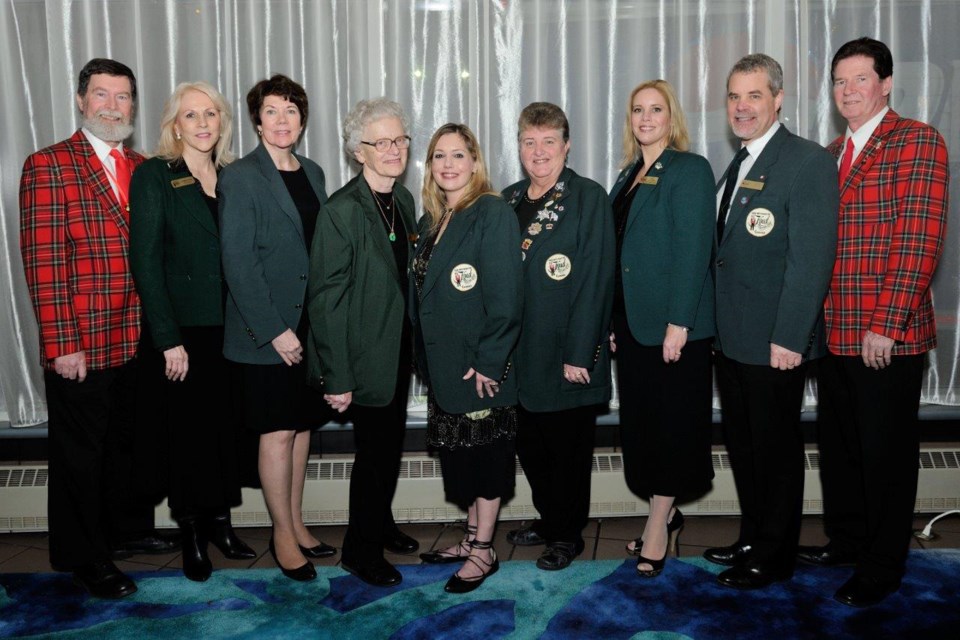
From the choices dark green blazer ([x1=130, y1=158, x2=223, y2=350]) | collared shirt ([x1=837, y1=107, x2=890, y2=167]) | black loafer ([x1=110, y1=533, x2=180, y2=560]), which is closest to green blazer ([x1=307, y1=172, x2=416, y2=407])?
dark green blazer ([x1=130, y1=158, x2=223, y2=350])

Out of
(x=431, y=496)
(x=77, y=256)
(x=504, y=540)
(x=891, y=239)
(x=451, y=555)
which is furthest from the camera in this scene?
(x=431, y=496)

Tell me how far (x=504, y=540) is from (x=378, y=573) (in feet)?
2.02

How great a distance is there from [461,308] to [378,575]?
0.97m

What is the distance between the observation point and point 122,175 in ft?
9.12

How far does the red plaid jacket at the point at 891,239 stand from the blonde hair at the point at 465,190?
1.14 metres

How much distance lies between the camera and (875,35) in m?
3.27

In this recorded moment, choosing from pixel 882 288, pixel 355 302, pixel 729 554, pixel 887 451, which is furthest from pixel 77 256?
pixel 887 451

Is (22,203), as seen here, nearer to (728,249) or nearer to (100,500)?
(100,500)

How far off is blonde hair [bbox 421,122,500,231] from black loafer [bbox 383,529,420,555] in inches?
48.6

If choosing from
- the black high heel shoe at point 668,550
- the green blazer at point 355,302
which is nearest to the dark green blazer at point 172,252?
the green blazer at point 355,302

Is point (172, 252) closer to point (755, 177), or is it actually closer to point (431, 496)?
point (431, 496)

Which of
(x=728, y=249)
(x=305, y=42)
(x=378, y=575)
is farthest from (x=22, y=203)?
(x=728, y=249)

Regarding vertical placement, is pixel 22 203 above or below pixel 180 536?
above

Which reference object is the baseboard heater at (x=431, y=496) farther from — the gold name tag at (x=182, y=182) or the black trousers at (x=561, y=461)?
the gold name tag at (x=182, y=182)
